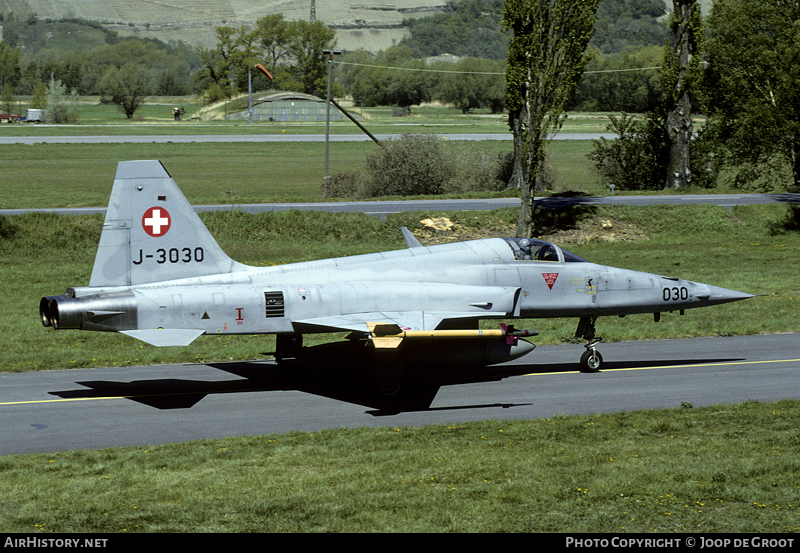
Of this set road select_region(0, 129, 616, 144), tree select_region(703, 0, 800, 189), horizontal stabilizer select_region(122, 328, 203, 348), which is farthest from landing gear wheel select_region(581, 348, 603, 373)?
road select_region(0, 129, 616, 144)

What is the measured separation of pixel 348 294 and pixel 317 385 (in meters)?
2.31

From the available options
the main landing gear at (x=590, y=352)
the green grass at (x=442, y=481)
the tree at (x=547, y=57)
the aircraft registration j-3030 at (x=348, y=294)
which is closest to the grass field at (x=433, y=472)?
the green grass at (x=442, y=481)

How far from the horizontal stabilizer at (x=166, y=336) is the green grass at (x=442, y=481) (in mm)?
2180

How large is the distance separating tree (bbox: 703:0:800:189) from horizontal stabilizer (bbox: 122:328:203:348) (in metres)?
33.6

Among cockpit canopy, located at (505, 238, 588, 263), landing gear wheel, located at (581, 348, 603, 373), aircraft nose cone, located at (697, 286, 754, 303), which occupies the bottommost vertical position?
landing gear wheel, located at (581, 348, 603, 373)

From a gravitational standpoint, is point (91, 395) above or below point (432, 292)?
below

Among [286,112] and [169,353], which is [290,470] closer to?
[169,353]

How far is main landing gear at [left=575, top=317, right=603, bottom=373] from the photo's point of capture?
17.7 m

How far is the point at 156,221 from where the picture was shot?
15180mm

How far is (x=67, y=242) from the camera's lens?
3388 cm

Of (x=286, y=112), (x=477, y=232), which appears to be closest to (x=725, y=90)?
(x=477, y=232)

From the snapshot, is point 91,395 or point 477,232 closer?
point 91,395

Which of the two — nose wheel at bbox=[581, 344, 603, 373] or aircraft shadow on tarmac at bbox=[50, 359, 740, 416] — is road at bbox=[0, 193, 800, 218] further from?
nose wheel at bbox=[581, 344, 603, 373]

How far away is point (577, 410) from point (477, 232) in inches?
960
